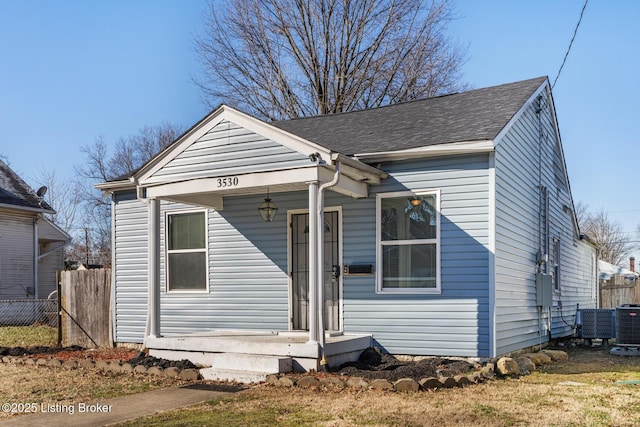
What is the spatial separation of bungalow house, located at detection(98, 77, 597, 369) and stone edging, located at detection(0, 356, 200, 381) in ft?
2.70

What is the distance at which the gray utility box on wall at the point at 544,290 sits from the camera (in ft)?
37.4

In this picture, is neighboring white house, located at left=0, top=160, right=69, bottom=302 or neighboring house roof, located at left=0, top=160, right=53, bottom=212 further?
neighboring house roof, located at left=0, top=160, right=53, bottom=212

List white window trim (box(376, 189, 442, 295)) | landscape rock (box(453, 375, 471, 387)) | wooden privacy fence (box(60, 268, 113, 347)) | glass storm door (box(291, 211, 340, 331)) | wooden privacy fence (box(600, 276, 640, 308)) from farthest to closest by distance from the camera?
wooden privacy fence (box(600, 276, 640, 308)) → wooden privacy fence (box(60, 268, 113, 347)) → glass storm door (box(291, 211, 340, 331)) → white window trim (box(376, 189, 442, 295)) → landscape rock (box(453, 375, 471, 387))

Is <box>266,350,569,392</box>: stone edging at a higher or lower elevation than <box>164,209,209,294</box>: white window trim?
lower

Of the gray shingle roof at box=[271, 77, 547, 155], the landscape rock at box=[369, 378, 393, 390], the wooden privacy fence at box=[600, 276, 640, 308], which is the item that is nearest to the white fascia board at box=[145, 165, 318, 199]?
the gray shingle roof at box=[271, 77, 547, 155]

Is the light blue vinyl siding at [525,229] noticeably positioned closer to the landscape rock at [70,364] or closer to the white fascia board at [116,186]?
the landscape rock at [70,364]

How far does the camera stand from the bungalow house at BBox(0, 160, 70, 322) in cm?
1969

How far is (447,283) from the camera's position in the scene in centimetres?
909

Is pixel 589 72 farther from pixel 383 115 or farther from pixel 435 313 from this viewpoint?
pixel 435 313

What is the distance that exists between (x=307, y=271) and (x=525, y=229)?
4.04 meters

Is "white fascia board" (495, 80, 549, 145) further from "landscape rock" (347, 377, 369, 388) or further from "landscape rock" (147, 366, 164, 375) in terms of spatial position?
"landscape rock" (147, 366, 164, 375)

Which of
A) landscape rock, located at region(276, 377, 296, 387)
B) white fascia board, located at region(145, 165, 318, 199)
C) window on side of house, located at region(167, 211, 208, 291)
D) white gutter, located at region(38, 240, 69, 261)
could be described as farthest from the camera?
white gutter, located at region(38, 240, 69, 261)

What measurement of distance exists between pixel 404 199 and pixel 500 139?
1700 millimetres

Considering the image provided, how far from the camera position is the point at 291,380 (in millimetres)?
7527
